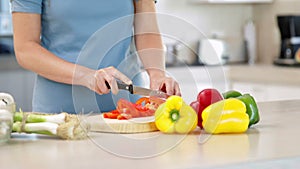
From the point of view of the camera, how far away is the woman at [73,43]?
1.82 m

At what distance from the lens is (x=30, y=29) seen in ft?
6.12

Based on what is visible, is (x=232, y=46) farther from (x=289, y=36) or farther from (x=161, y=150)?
(x=161, y=150)

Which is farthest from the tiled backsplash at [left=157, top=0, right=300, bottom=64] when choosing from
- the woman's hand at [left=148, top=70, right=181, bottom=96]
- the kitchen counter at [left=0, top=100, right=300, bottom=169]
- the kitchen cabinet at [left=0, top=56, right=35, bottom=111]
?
the kitchen counter at [left=0, top=100, right=300, bottom=169]

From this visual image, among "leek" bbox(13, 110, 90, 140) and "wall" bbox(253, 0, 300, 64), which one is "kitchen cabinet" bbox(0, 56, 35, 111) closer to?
"wall" bbox(253, 0, 300, 64)

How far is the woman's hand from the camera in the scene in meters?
1.67

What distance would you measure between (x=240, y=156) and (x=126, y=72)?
0.68m

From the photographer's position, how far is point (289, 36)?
13.4 ft

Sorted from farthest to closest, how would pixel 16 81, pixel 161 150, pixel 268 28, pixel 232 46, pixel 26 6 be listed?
pixel 232 46, pixel 268 28, pixel 16 81, pixel 26 6, pixel 161 150

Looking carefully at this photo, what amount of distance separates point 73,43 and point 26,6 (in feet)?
0.69

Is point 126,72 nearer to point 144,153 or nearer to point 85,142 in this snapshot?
point 85,142

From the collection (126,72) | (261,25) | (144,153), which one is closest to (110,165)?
(144,153)

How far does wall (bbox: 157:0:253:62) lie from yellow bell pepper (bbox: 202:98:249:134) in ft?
9.20

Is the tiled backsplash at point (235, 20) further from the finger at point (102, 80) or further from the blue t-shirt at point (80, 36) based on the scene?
the finger at point (102, 80)

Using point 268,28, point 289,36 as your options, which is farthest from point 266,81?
point 268,28
